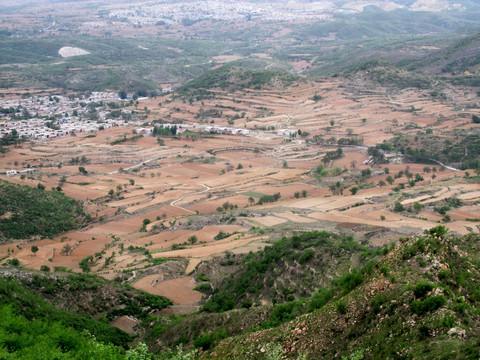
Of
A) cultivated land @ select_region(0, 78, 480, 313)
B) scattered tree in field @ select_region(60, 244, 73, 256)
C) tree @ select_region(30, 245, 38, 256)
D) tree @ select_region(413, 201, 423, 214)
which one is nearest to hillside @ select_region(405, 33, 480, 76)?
cultivated land @ select_region(0, 78, 480, 313)

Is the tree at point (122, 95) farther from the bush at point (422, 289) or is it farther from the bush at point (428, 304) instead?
the bush at point (428, 304)

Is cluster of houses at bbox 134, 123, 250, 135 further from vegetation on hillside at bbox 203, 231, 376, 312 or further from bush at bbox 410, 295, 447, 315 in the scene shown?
bush at bbox 410, 295, 447, 315

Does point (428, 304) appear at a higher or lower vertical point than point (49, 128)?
higher

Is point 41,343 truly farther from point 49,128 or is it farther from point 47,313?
point 49,128

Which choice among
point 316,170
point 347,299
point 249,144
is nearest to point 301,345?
point 347,299

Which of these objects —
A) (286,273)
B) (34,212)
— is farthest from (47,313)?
(34,212)

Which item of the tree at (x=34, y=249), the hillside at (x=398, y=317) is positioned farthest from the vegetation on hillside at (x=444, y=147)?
the tree at (x=34, y=249)

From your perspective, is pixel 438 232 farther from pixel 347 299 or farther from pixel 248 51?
pixel 248 51
